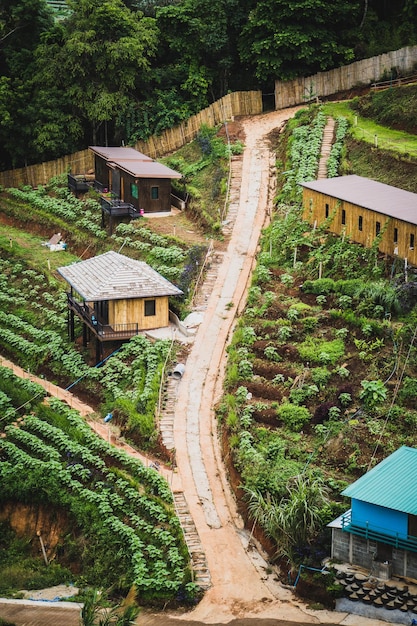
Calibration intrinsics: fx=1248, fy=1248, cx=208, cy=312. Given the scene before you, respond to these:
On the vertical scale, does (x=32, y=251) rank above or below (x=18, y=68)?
below

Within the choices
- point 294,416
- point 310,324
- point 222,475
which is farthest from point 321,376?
point 222,475

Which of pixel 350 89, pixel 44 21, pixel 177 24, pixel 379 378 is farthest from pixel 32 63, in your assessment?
pixel 379 378

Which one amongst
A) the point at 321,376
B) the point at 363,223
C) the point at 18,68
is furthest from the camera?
the point at 18,68

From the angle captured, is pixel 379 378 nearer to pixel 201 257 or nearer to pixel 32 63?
pixel 201 257

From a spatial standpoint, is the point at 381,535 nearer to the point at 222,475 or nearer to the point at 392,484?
the point at 392,484

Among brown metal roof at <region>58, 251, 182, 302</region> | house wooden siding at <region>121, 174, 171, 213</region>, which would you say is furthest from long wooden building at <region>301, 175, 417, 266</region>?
house wooden siding at <region>121, 174, 171, 213</region>

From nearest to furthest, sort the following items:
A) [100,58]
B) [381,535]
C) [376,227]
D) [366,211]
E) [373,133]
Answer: [381,535]
[376,227]
[366,211]
[373,133]
[100,58]

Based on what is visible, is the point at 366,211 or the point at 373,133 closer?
the point at 366,211
